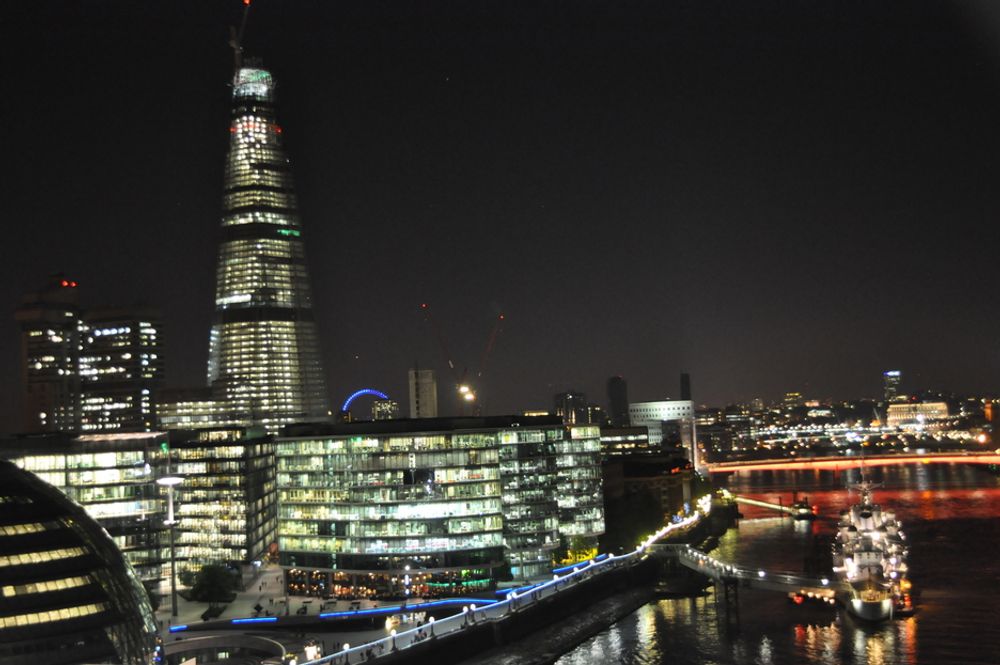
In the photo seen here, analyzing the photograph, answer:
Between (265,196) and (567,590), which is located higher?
(265,196)

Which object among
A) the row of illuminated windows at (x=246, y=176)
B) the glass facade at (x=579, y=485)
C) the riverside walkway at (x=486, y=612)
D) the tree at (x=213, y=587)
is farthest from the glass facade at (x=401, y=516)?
the row of illuminated windows at (x=246, y=176)

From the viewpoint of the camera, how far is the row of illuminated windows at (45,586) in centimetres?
4284

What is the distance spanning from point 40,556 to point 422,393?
335 feet

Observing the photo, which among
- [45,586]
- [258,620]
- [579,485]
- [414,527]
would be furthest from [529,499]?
[45,586]

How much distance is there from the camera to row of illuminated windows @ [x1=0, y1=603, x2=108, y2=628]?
4194 cm

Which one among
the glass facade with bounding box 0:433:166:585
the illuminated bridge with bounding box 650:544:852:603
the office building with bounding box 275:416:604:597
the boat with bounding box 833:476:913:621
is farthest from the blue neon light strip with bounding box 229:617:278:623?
the boat with bounding box 833:476:913:621

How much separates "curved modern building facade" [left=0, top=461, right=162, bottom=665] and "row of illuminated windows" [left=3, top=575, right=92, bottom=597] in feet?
0.13

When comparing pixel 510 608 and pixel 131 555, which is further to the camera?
pixel 131 555

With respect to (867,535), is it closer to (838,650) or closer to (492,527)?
(838,650)

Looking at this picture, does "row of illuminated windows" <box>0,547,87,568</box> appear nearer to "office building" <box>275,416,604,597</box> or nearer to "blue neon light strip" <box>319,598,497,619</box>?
"blue neon light strip" <box>319,598,497,619</box>

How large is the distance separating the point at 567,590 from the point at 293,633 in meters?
21.4

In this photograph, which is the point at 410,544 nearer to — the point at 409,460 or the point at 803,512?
the point at 409,460

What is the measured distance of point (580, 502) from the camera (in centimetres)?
10125

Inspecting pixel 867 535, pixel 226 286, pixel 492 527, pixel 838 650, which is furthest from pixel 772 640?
pixel 226 286
